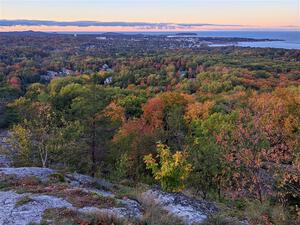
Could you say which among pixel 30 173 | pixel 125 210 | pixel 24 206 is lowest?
pixel 30 173

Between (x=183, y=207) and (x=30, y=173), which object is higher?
(x=183, y=207)

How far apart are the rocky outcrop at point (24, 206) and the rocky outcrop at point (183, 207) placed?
3275mm

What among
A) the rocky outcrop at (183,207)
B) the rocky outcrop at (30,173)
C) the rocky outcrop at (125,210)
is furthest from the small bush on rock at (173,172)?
the rocky outcrop at (30,173)

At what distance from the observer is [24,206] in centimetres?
1282

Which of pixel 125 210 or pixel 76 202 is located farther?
pixel 76 202

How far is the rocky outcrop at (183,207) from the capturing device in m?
13.1

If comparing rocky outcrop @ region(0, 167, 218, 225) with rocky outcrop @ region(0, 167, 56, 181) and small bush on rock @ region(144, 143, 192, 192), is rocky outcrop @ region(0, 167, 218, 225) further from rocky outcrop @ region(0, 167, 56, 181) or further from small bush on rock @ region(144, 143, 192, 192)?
small bush on rock @ region(144, 143, 192, 192)

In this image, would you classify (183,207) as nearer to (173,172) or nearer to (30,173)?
(173,172)

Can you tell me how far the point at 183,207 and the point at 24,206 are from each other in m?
5.73

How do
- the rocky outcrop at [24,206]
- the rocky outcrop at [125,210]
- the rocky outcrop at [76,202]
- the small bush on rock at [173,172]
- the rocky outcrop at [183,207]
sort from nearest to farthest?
the rocky outcrop at [125,210] < the rocky outcrop at [24,206] < the rocky outcrop at [76,202] < the rocky outcrop at [183,207] < the small bush on rock at [173,172]

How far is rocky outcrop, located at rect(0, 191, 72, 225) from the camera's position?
1165cm

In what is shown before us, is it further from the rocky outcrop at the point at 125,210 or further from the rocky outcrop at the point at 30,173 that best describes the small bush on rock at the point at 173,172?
the rocky outcrop at the point at 30,173

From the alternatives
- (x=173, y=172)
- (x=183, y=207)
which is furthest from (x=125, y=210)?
(x=173, y=172)

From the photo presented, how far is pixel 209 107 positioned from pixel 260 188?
1213 inches
